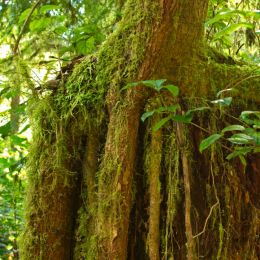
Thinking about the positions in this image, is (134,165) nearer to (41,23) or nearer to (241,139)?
(241,139)

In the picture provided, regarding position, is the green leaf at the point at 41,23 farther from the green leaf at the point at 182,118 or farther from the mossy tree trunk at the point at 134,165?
the green leaf at the point at 182,118

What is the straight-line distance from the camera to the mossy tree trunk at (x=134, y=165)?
1.70 meters

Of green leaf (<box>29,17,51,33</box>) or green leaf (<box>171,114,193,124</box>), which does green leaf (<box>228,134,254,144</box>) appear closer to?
green leaf (<box>171,114,193,124</box>)

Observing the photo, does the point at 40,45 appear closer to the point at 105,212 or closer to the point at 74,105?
the point at 74,105

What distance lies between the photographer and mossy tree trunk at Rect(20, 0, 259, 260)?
1697 millimetres

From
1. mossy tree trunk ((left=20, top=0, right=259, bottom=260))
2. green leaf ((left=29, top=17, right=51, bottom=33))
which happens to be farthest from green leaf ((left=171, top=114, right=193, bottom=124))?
green leaf ((left=29, top=17, right=51, bottom=33))

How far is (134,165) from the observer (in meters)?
1.78

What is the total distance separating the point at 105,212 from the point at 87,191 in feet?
0.81

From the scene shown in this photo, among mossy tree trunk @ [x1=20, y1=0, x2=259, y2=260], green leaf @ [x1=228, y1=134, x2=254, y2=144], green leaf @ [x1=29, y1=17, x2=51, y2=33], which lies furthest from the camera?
green leaf @ [x1=29, y1=17, x2=51, y2=33]

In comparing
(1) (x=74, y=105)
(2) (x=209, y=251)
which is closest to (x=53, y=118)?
(1) (x=74, y=105)

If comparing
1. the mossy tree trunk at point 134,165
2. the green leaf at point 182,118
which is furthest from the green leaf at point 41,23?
the green leaf at point 182,118

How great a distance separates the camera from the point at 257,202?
184cm

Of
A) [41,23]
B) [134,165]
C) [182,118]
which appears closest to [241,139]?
[182,118]

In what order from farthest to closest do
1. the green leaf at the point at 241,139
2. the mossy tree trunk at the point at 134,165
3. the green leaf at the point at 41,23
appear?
1. the green leaf at the point at 41,23
2. the mossy tree trunk at the point at 134,165
3. the green leaf at the point at 241,139
